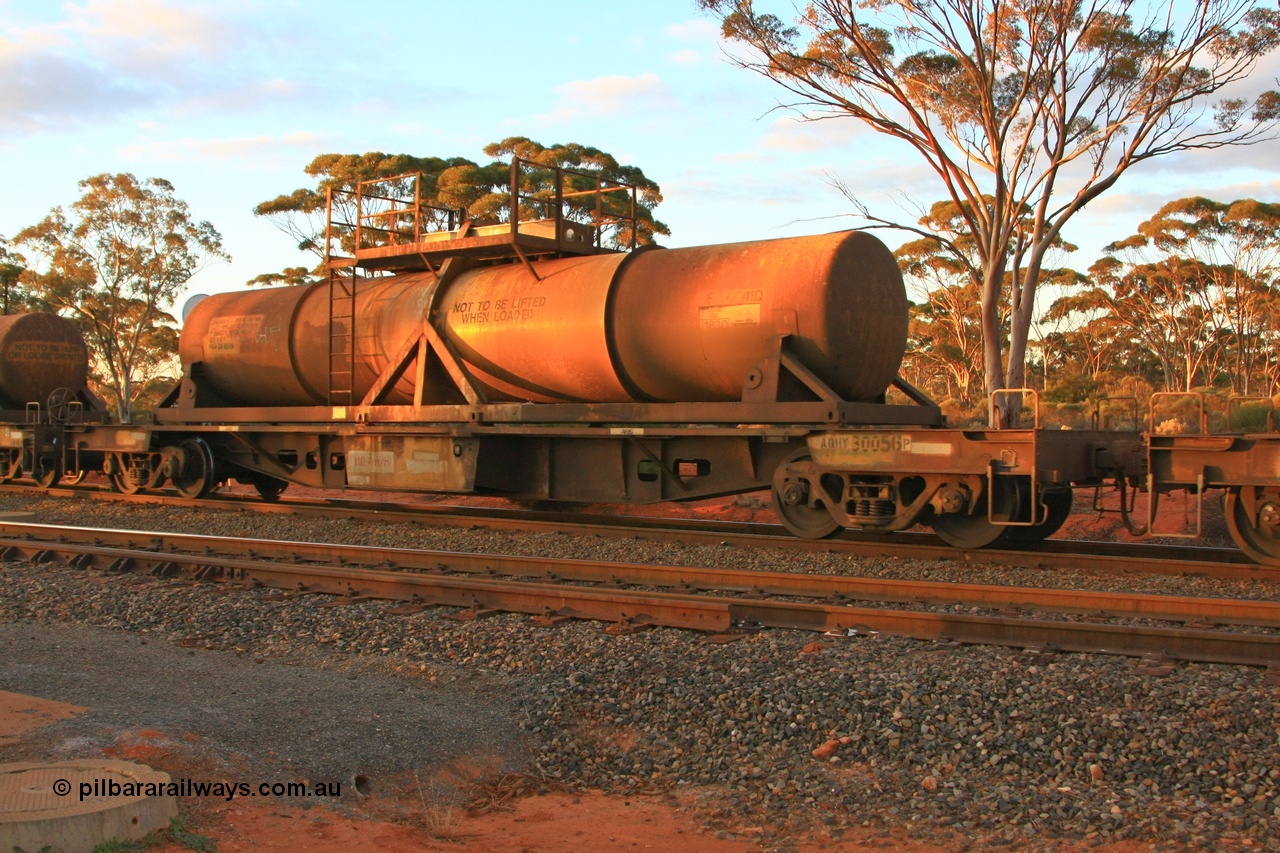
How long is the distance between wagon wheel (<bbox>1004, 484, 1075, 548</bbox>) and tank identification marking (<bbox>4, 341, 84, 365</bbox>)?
17.8 metres

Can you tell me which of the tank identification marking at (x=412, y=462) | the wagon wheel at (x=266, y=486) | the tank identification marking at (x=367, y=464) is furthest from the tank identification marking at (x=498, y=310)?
the wagon wheel at (x=266, y=486)

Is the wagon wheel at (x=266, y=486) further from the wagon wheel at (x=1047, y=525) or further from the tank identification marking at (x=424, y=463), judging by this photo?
the wagon wheel at (x=1047, y=525)

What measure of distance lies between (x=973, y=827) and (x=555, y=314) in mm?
8591

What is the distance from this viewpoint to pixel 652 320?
37.4ft

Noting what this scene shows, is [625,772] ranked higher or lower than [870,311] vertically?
lower

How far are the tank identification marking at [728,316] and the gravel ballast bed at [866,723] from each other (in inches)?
174

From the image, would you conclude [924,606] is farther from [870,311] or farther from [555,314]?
[555,314]

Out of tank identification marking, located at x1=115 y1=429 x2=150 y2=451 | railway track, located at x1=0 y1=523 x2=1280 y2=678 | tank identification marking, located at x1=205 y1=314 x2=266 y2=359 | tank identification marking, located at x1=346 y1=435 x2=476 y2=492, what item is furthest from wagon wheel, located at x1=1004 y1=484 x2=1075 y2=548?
tank identification marking, located at x1=115 y1=429 x2=150 y2=451

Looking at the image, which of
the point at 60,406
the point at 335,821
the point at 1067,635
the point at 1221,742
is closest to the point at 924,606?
the point at 1067,635

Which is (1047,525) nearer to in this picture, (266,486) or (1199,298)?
(266,486)

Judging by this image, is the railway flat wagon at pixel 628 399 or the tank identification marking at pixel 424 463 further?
the tank identification marking at pixel 424 463

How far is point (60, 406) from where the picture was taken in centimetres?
1820

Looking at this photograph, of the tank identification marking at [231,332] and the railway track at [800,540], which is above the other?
the tank identification marking at [231,332]

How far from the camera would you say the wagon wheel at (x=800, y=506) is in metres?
10.7
